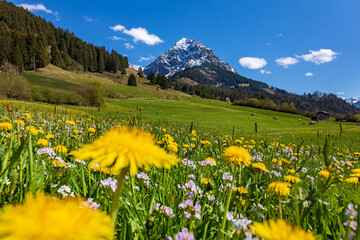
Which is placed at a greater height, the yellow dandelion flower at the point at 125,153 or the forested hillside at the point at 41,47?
the forested hillside at the point at 41,47

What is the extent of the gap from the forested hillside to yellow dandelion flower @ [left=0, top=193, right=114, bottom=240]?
96.6 metres

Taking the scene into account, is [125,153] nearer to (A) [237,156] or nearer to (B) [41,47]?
(A) [237,156]

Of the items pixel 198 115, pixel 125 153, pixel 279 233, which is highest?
pixel 125 153

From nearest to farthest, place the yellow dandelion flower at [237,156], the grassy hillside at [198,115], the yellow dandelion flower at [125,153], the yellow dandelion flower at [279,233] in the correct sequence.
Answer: the yellow dandelion flower at [279,233], the yellow dandelion flower at [125,153], the yellow dandelion flower at [237,156], the grassy hillside at [198,115]

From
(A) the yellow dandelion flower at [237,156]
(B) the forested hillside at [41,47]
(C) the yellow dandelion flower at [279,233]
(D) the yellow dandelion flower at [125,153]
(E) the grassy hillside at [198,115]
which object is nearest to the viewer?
(C) the yellow dandelion flower at [279,233]

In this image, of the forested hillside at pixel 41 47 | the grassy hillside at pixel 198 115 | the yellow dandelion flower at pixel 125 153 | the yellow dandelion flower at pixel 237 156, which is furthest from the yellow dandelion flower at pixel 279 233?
the forested hillside at pixel 41 47

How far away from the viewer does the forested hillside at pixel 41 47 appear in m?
77.7

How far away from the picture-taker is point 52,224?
462 millimetres

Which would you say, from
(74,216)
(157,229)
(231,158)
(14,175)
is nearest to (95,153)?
(74,216)

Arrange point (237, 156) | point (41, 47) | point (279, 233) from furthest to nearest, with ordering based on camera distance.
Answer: point (41, 47), point (237, 156), point (279, 233)

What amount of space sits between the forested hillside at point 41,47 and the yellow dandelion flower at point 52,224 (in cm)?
9659

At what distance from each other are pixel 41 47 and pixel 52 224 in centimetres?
10467

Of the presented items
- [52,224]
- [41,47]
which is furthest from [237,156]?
[41,47]

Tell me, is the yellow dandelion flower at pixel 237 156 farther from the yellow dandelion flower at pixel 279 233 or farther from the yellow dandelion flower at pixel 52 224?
the yellow dandelion flower at pixel 52 224
